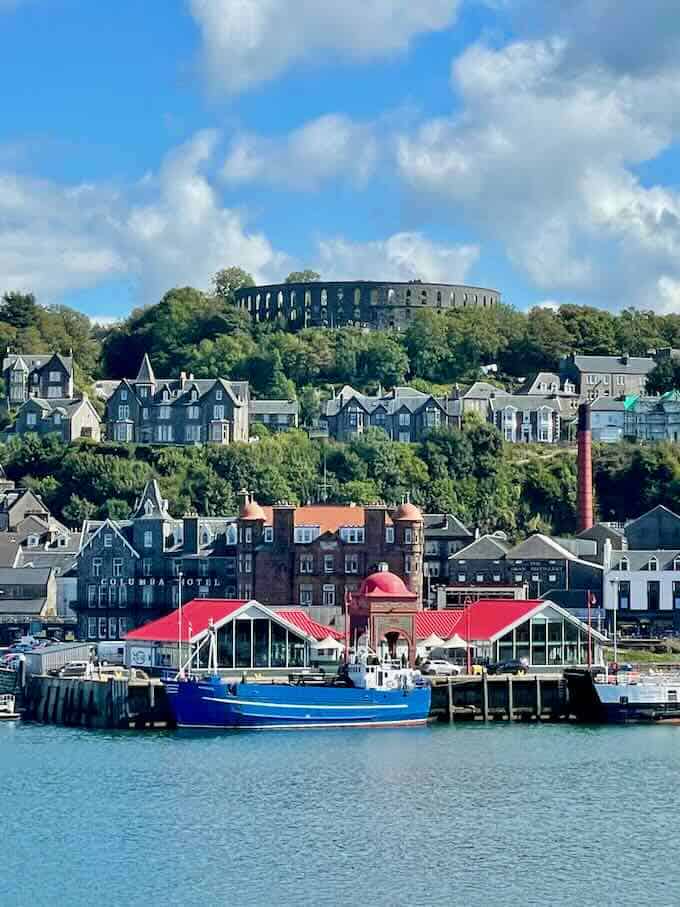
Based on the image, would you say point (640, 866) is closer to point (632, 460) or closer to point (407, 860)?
point (407, 860)

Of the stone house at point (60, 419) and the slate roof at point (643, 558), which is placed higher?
the stone house at point (60, 419)

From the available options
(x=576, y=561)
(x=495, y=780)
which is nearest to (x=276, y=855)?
(x=495, y=780)

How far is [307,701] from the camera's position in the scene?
260 feet

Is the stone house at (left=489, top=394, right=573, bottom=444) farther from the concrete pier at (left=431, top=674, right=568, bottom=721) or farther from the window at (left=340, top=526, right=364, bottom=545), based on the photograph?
the concrete pier at (left=431, top=674, right=568, bottom=721)

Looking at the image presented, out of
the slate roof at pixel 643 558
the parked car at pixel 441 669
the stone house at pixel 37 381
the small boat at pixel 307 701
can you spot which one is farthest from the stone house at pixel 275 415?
the small boat at pixel 307 701

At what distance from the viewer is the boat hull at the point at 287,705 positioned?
78562 millimetres

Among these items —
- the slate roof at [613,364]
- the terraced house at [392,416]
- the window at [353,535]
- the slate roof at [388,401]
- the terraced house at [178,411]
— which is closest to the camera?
the window at [353,535]

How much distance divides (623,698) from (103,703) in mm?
18740

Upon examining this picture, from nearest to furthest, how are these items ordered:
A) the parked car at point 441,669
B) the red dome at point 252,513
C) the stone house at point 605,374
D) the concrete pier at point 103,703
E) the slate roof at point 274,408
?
the concrete pier at point 103,703
the parked car at point 441,669
the red dome at point 252,513
the slate roof at point 274,408
the stone house at point 605,374

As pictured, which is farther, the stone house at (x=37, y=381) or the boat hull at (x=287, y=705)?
the stone house at (x=37, y=381)

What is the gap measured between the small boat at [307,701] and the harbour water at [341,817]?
39.2 inches

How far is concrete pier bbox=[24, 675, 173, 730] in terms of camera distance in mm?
79625

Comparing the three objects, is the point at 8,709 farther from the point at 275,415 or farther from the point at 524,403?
the point at 524,403

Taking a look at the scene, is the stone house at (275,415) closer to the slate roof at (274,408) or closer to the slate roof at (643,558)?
the slate roof at (274,408)
